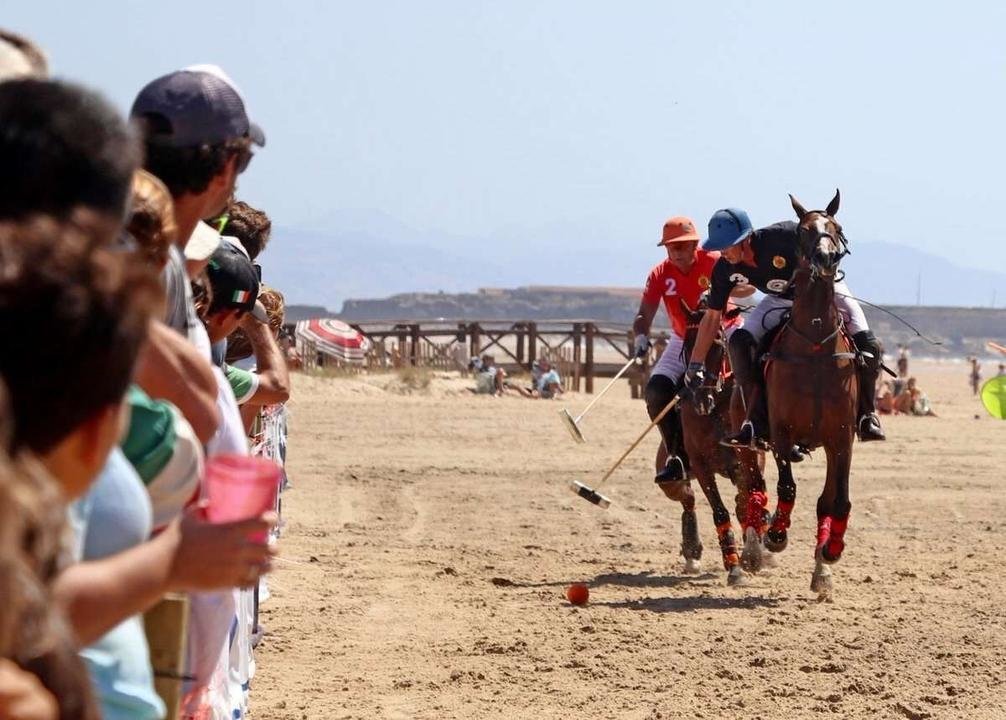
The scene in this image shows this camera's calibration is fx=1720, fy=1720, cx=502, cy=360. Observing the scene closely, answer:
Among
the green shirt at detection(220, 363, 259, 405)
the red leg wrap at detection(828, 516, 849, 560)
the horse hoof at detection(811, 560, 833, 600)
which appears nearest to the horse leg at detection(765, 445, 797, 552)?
the red leg wrap at detection(828, 516, 849, 560)

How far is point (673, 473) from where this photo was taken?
42.1 feet

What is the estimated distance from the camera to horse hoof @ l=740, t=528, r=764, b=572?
11977 mm

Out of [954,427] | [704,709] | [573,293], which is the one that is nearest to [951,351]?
[573,293]

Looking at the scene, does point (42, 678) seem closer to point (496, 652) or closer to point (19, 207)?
point (19, 207)

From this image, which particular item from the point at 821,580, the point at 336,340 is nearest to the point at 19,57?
the point at 821,580

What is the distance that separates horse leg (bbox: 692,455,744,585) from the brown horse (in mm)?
573

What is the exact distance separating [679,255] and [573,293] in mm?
173062

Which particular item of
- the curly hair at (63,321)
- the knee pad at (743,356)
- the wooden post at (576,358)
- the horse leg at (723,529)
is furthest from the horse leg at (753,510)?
the wooden post at (576,358)

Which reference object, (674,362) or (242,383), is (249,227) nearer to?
(242,383)

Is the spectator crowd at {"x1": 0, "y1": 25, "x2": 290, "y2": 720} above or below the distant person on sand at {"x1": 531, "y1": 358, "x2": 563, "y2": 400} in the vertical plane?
above

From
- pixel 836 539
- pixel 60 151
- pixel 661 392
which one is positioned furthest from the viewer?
pixel 661 392

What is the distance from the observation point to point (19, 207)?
8.41 ft

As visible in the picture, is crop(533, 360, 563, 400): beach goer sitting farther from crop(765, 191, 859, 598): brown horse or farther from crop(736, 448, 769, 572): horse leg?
crop(765, 191, 859, 598): brown horse

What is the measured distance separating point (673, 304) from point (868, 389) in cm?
176
